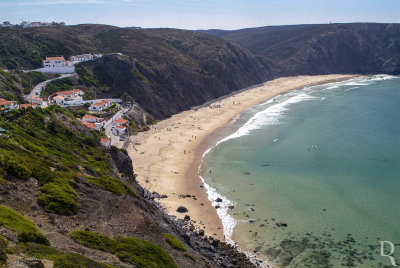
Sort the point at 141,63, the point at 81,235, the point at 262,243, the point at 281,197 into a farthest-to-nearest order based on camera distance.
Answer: the point at 141,63
the point at 281,197
the point at 262,243
the point at 81,235

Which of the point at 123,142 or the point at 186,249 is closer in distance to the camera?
the point at 186,249

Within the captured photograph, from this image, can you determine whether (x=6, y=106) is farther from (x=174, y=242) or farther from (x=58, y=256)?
(x=58, y=256)

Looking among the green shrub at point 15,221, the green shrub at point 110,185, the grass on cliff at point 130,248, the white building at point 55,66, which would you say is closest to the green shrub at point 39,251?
the green shrub at point 15,221

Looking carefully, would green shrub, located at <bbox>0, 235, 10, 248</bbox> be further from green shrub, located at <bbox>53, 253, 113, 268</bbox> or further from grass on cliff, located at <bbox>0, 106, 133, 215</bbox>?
grass on cliff, located at <bbox>0, 106, 133, 215</bbox>

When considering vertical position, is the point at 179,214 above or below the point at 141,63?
below

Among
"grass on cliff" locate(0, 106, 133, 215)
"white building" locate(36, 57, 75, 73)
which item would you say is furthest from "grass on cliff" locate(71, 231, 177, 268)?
"white building" locate(36, 57, 75, 73)

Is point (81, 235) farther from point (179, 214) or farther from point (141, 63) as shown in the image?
point (141, 63)

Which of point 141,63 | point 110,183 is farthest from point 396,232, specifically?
point 141,63

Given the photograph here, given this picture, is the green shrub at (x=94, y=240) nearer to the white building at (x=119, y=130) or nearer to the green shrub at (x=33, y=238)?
the green shrub at (x=33, y=238)
